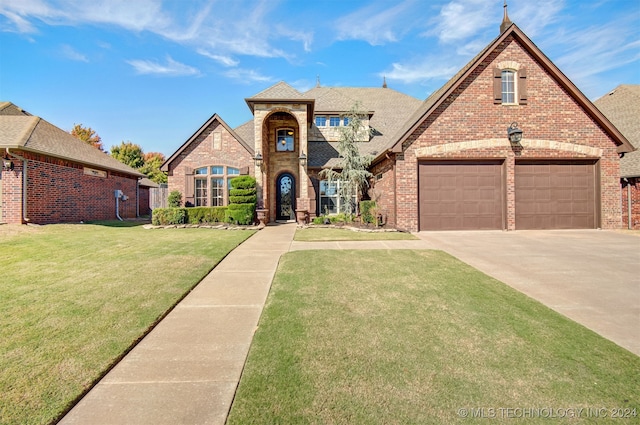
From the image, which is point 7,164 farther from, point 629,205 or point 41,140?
point 629,205

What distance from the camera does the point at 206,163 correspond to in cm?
1614

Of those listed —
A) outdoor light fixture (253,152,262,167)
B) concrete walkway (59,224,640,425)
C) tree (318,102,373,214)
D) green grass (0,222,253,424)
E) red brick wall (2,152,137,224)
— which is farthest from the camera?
outdoor light fixture (253,152,262,167)

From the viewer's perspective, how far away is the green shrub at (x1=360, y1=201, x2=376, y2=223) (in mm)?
13047

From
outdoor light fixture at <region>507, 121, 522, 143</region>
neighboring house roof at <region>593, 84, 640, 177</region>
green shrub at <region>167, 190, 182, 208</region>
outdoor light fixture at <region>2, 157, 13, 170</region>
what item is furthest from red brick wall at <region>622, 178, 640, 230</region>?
outdoor light fixture at <region>2, 157, 13, 170</region>

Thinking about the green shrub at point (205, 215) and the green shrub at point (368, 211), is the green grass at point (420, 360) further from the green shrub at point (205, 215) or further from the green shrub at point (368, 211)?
the green shrub at point (205, 215)

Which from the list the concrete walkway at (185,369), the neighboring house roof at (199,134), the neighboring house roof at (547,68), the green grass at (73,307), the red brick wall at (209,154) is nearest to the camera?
the concrete walkway at (185,369)

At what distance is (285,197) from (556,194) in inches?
516

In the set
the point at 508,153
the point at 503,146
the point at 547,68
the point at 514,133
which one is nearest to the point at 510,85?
the point at 547,68

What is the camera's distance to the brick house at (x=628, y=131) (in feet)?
39.1

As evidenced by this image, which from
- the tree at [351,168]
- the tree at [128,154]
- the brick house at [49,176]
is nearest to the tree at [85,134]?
the tree at [128,154]

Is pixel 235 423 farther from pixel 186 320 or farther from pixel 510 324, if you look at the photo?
pixel 510 324

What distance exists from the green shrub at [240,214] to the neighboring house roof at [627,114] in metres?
16.2

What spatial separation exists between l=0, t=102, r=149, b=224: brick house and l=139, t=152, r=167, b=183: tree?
18.4 meters

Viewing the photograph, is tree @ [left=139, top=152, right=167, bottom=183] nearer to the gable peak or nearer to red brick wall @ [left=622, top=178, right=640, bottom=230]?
the gable peak
